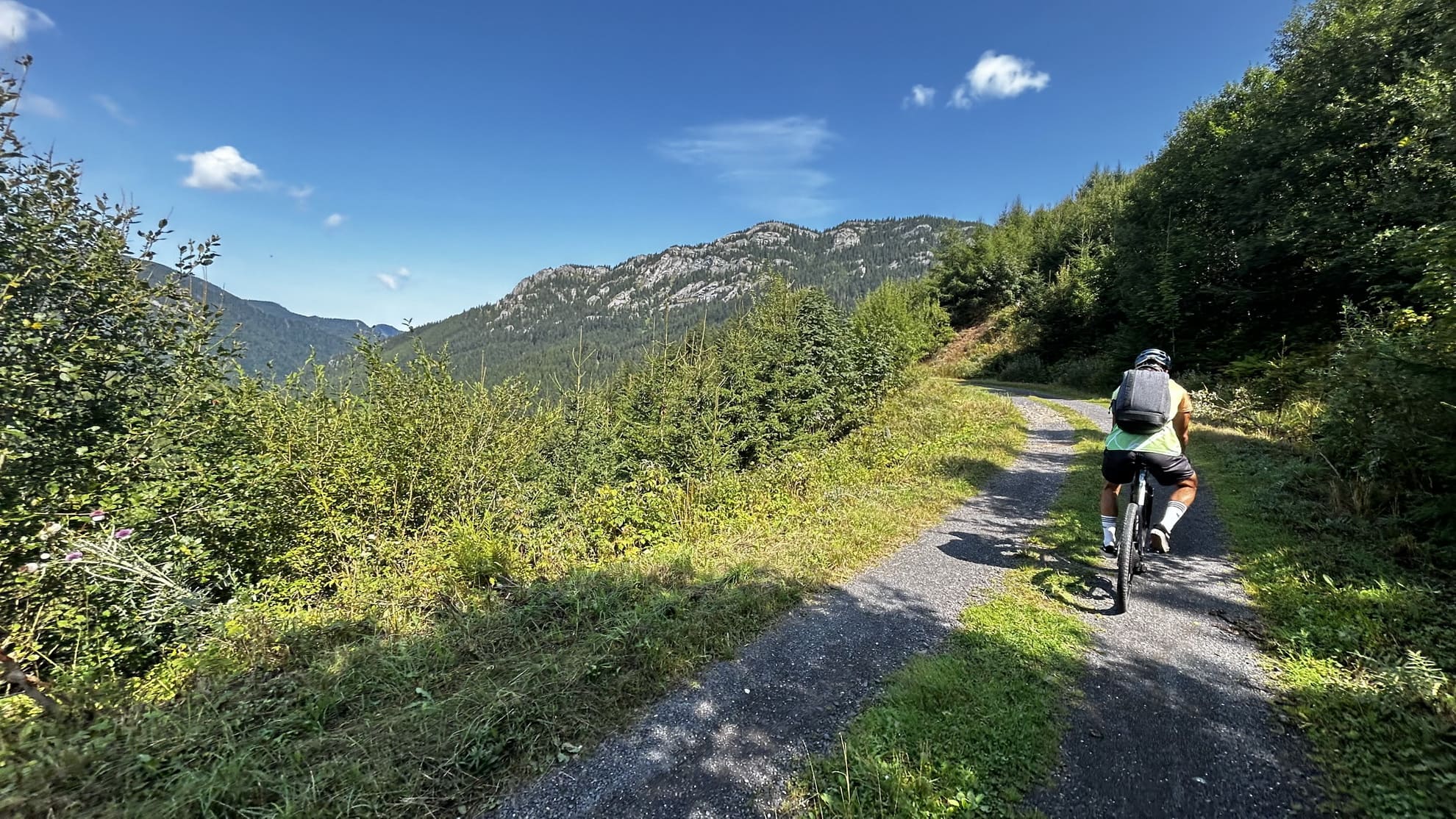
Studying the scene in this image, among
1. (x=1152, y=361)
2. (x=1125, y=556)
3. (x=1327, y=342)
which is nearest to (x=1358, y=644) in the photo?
(x=1125, y=556)

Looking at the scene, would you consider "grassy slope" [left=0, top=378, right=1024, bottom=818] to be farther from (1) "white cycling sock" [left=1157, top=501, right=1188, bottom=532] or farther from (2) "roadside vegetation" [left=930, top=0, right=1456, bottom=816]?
(2) "roadside vegetation" [left=930, top=0, right=1456, bottom=816]

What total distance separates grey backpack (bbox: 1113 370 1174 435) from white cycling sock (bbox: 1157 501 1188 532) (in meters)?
0.72

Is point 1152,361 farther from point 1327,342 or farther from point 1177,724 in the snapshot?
point 1327,342

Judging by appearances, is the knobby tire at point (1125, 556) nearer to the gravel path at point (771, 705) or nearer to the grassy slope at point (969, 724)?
the grassy slope at point (969, 724)

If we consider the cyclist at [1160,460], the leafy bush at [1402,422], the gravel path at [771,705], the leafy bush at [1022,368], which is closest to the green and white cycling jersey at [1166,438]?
the cyclist at [1160,460]

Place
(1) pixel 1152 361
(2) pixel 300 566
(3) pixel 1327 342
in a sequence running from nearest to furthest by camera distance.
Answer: (1) pixel 1152 361, (2) pixel 300 566, (3) pixel 1327 342

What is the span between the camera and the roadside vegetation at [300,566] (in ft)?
9.03

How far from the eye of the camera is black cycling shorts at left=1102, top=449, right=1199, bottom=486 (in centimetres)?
466

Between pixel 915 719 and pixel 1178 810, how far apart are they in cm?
121

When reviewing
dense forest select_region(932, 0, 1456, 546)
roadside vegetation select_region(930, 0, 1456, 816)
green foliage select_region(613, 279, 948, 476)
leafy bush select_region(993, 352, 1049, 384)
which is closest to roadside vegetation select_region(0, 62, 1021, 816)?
green foliage select_region(613, 279, 948, 476)

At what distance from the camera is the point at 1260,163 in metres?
18.4

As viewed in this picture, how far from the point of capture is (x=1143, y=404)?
4602 mm

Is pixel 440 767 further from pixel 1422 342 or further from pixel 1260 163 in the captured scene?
pixel 1260 163

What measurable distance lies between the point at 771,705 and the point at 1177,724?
7.80ft
